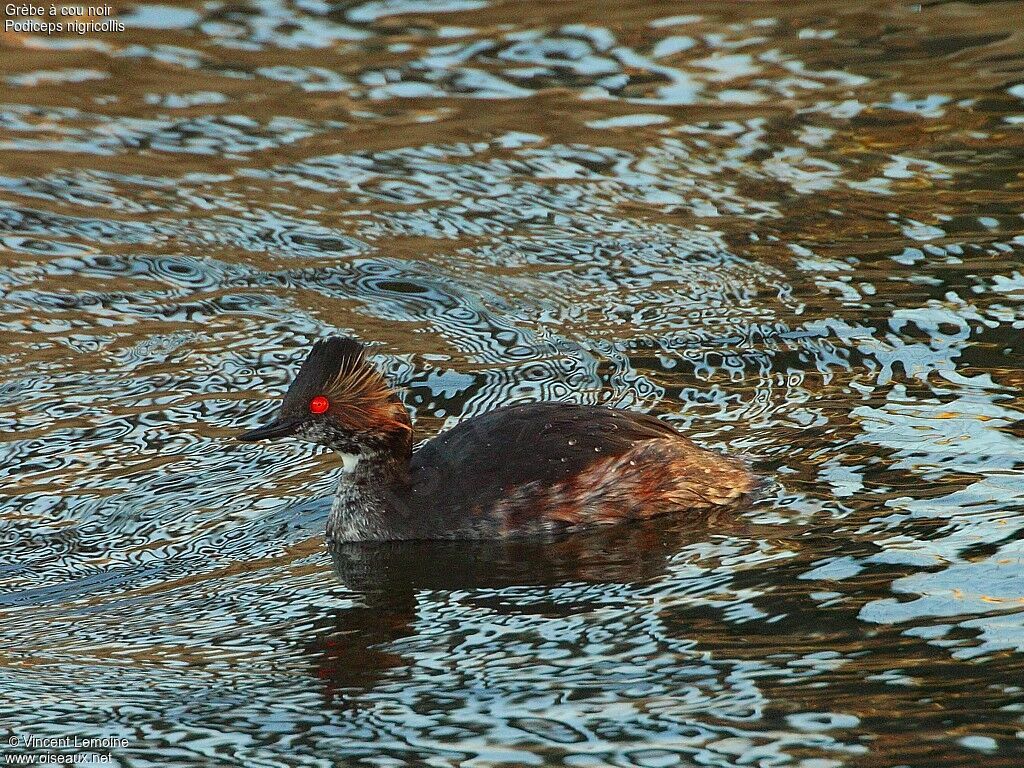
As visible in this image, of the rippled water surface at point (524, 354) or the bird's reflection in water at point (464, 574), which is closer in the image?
the rippled water surface at point (524, 354)

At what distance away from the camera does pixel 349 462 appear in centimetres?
812

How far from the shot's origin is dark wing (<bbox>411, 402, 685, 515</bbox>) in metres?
7.75

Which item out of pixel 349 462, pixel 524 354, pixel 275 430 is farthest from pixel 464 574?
pixel 524 354

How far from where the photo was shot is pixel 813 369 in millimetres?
8945

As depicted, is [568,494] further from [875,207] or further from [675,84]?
[675,84]

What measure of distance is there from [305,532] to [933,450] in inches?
114

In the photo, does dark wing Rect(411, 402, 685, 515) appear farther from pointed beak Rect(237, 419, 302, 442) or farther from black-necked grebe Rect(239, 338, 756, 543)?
pointed beak Rect(237, 419, 302, 442)

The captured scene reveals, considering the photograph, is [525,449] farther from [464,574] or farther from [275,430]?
[275,430]

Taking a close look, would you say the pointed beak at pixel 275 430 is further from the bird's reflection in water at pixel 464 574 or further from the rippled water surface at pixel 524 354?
the bird's reflection in water at pixel 464 574

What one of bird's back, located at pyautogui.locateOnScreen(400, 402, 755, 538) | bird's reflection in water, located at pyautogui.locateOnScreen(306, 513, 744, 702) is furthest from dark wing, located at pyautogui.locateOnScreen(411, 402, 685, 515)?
bird's reflection in water, located at pyautogui.locateOnScreen(306, 513, 744, 702)

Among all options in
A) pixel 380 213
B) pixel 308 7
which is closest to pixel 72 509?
pixel 380 213

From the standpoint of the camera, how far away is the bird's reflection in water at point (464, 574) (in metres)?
6.61

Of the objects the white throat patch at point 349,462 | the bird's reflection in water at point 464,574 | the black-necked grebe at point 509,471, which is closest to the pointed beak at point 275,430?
the black-necked grebe at point 509,471

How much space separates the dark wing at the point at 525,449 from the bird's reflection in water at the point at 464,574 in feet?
0.84
